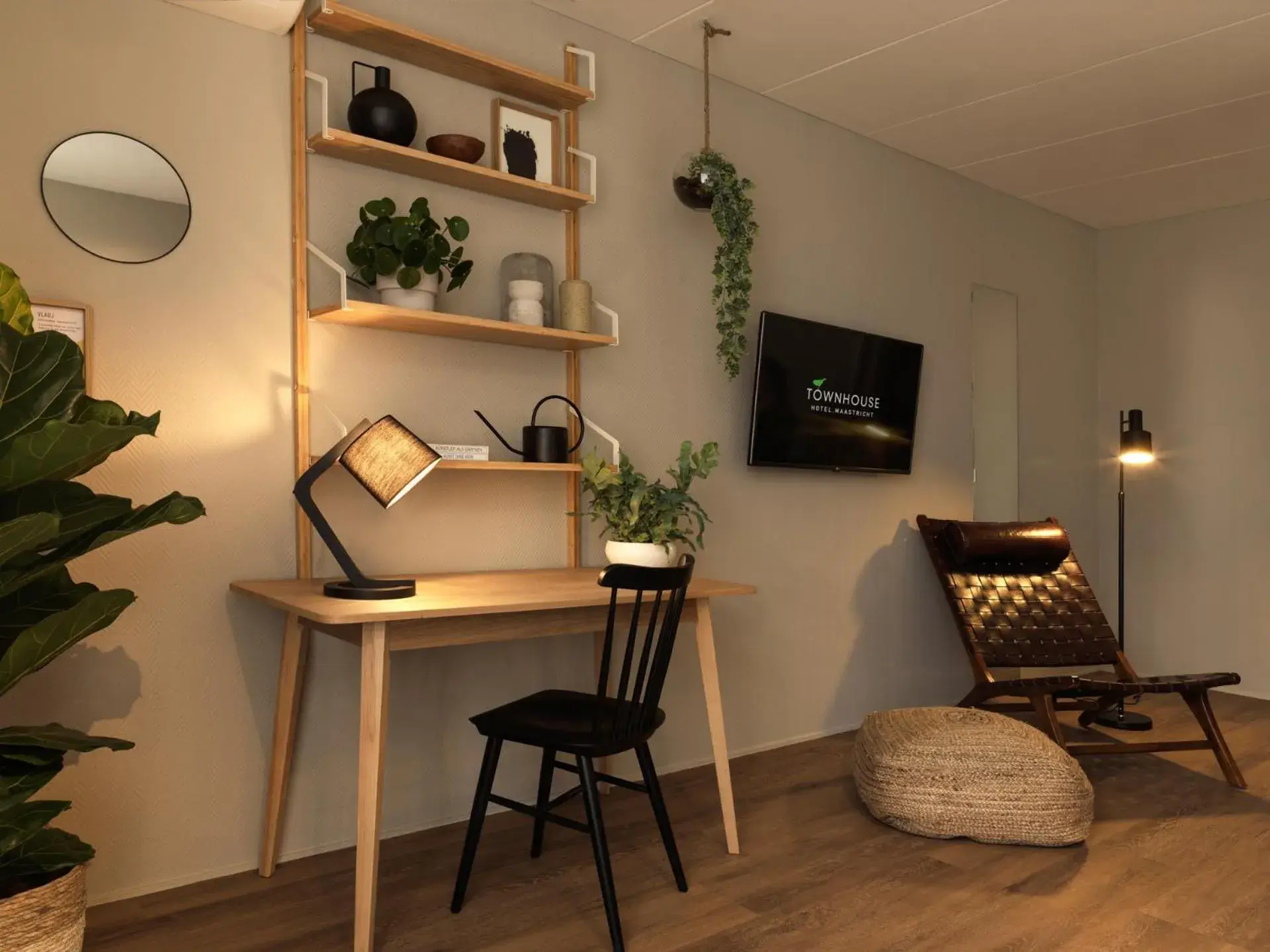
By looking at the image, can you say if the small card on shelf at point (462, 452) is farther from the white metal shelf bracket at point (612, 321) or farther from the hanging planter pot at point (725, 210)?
→ the hanging planter pot at point (725, 210)

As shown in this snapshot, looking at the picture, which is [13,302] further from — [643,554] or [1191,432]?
Result: [1191,432]

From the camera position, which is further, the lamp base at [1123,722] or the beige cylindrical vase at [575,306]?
the lamp base at [1123,722]

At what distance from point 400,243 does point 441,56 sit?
64cm

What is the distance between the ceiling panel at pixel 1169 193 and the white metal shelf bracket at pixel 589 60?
2776 mm

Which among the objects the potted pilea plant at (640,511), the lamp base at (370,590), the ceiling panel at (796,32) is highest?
the ceiling panel at (796,32)

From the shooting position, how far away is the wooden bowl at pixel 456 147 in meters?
2.74

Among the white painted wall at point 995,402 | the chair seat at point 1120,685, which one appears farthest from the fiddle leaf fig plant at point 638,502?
the white painted wall at point 995,402

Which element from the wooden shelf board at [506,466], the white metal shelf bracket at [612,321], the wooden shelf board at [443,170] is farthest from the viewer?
the white metal shelf bracket at [612,321]

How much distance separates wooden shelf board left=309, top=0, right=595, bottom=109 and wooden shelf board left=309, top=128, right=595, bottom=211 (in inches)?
10.1

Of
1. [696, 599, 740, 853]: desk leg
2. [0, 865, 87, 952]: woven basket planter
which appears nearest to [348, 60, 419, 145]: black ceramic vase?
[696, 599, 740, 853]: desk leg

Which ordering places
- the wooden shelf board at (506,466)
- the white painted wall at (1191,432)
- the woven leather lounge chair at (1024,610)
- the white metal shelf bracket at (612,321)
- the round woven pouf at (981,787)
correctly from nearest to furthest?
the wooden shelf board at (506,466)
the round woven pouf at (981,787)
the white metal shelf bracket at (612,321)
the woven leather lounge chair at (1024,610)
the white painted wall at (1191,432)

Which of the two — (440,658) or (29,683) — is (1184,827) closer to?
(440,658)

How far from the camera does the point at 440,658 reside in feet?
9.62

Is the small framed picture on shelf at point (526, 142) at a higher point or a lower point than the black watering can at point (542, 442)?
higher
